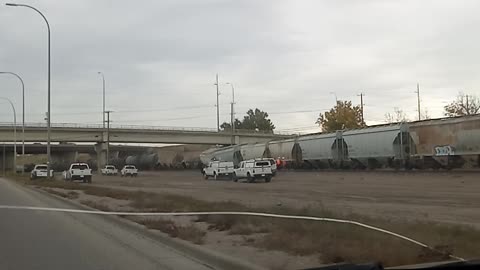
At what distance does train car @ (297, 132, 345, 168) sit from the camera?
54.5 meters

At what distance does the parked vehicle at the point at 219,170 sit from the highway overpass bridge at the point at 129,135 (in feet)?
140

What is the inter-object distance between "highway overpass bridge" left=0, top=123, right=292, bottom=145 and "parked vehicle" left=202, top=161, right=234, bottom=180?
140 ft

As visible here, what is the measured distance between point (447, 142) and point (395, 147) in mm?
5380

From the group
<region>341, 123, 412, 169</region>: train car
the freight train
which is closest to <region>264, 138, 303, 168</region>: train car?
the freight train

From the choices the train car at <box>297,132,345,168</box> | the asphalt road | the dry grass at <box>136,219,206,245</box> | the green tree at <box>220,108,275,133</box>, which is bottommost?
the asphalt road

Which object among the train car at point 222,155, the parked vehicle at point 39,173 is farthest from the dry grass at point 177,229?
the train car at point 222,155

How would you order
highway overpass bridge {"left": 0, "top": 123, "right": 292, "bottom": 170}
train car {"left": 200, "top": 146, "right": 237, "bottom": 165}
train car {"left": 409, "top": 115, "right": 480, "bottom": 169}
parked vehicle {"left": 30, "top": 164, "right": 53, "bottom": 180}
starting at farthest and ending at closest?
highway overpass bridge {"left": 0, "top": 123, "right": 292, "bottom": 170} → train car {"left": 200, "top": 146, "right": 237, "bottom": 165} → parked vehicle {"left": 30, "top": 164, "right": 53, "bottom": 180} → train car {"left": 409, "top": 115, "right": 480, "bottom": 169}

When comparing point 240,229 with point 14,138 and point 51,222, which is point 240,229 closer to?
point 51,222

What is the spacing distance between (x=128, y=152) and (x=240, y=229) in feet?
508

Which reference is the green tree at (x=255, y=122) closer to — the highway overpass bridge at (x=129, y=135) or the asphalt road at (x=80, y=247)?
Result: the highway overpass bridge at (x=129, y=135)

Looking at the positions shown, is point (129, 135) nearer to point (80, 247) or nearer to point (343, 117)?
point (343, 117)

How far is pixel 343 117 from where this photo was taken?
10481cm

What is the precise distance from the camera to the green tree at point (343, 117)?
342 feet

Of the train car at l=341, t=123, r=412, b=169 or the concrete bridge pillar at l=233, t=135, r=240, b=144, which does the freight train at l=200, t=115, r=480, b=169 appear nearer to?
the train car at l=341, t=123, r=412, b=169
